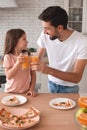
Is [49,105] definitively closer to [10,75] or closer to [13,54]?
[10,75]

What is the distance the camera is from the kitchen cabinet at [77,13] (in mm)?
3578

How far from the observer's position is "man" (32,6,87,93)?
184 centimetres

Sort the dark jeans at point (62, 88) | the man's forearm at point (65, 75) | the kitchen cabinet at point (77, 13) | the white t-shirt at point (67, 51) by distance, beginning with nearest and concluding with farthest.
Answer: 1. the man's forearm at point (65, 75)
2. the white t-shirt at point (67, 51)
3. the dark jeans at point (62, 88)
4. the kitchen cabinet at point (77, 13)

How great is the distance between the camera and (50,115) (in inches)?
56.2

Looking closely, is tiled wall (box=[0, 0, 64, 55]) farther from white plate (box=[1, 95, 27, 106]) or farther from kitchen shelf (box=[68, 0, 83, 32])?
white plate (box=[1, 95, 27, 106])

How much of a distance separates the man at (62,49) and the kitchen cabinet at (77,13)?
1652 mm

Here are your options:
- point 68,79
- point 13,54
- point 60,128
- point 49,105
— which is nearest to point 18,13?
point 13,54

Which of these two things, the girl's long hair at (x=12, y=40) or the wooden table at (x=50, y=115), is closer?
the wooden table at (x=50, y=115)

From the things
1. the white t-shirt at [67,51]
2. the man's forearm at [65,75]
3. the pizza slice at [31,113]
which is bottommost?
the pizza slice at [31,113]

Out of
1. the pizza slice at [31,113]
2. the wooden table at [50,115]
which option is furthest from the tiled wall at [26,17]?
the pizza slice at [31,113]

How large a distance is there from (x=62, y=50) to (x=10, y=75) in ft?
1.58

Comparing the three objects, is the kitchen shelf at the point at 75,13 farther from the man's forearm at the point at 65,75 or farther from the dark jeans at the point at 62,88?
the man's forearm at the point at 65,75

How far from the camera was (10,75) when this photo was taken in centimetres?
181

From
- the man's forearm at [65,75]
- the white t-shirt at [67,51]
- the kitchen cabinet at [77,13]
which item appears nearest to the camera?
the man's forearm at [65,75]
